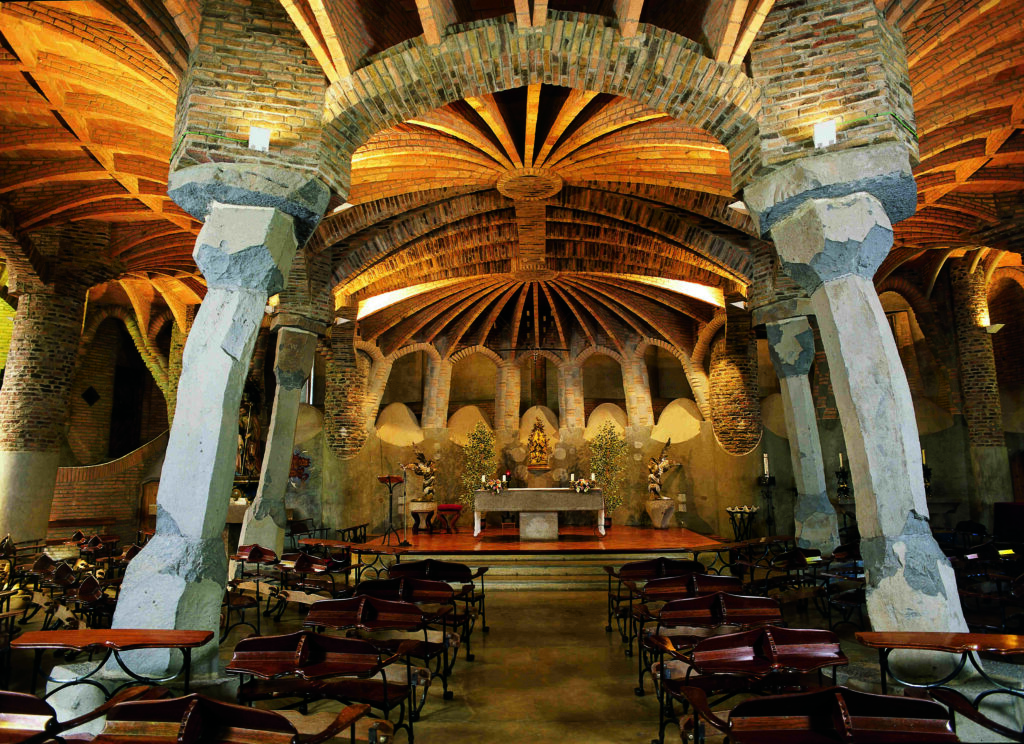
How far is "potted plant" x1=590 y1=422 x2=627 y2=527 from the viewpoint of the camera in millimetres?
16781

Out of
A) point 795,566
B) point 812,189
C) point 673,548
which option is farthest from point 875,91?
point 673,548

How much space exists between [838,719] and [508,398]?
15.7m

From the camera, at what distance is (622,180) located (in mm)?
9883

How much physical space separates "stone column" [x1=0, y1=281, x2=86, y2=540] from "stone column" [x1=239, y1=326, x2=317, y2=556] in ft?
12.2

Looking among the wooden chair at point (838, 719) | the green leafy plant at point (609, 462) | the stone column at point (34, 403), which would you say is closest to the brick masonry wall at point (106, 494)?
the stone column at point (34, 403)

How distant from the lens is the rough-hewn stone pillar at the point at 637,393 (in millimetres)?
16953


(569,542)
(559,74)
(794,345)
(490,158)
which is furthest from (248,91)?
(569,542)

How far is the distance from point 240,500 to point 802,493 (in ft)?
32.1

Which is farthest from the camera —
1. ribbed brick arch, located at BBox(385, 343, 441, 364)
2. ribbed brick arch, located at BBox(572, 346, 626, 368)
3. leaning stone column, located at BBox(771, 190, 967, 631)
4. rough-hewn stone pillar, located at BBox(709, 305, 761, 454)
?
ribbed brick arch, located at BBox(572, 346, 626, 368)

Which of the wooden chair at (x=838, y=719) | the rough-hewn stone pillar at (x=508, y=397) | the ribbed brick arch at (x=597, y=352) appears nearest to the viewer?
the wooden chair at (x=838, y=719)

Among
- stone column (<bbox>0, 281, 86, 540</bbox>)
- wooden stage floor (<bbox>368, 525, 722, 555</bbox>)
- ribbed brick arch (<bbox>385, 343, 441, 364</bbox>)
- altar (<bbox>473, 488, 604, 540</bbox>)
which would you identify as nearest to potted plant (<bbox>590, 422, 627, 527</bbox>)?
wooden stage floor (<bbox>368, 525, 722, 555</bbox>)

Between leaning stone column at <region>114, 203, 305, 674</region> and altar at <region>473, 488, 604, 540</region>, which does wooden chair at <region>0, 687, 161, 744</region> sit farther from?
altar at <region>473, 488, 604, 540</region>

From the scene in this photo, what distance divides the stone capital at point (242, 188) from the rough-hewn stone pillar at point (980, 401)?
1540 centimetres

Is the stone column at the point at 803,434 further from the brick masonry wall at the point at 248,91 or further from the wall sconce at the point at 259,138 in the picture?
the wall sconce at the point at 259,138
